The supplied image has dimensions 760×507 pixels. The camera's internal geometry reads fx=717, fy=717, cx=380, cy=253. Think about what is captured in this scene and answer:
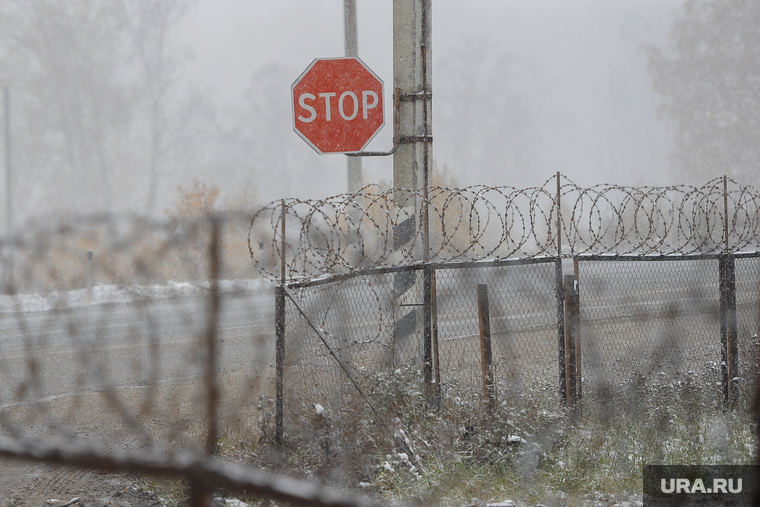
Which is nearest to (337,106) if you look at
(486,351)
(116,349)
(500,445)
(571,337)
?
(486,351)

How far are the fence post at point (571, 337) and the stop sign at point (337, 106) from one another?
2.62m

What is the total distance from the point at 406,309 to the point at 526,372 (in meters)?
2.02

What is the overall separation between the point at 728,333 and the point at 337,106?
4581 millimetres

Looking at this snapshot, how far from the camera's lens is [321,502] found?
1.00 meters

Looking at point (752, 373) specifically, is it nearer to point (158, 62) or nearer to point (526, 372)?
point (526, 372)

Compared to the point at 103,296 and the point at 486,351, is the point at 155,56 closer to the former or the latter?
the point at 103,296

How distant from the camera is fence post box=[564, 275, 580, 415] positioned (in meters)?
6.43

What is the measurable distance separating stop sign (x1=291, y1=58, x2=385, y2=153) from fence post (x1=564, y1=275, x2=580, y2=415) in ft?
8.59

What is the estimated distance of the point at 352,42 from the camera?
35.8 ft

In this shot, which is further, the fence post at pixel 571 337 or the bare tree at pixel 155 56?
the bare tree at pixel 155 56

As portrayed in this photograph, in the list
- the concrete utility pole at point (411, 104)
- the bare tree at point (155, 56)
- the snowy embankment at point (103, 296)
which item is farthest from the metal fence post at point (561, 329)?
the bare tree at point (155, 56)

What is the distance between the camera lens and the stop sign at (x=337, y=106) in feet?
24.5

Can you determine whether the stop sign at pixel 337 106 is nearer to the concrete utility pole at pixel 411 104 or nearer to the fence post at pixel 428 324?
the concrete utility pole at pixel 411 104

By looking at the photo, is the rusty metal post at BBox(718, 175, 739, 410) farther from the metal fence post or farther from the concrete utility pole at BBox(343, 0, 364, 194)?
the concrete utility pole at BBox(343, 0, 364, 194)
